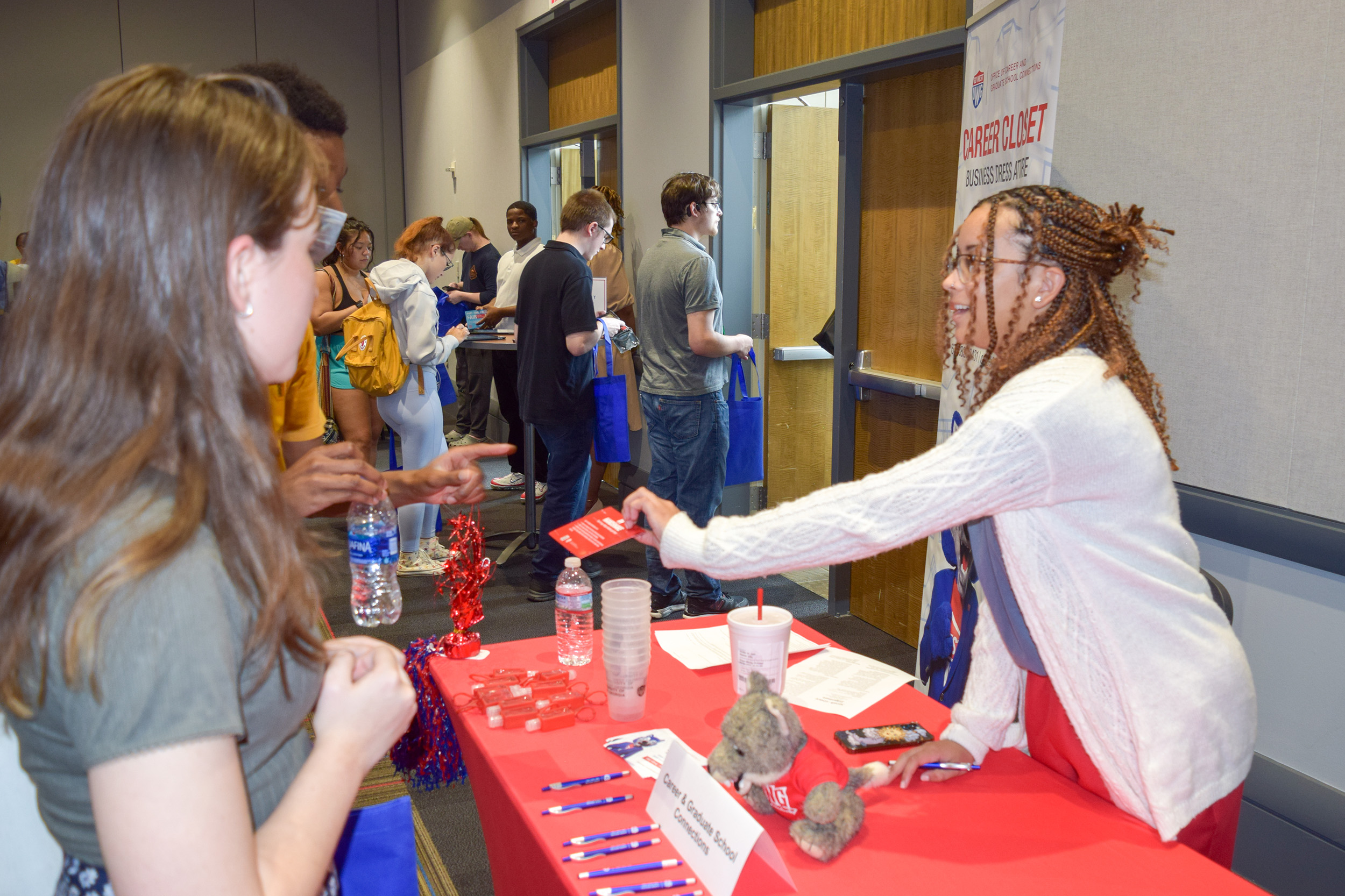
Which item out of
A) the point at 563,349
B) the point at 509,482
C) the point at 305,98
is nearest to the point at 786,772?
the point at 305,98

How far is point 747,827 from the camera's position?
1.00m

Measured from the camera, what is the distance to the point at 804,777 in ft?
3.69

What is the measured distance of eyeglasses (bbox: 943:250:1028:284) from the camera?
→ 1371mm

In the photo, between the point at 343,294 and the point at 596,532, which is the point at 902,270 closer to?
the point at 596,532

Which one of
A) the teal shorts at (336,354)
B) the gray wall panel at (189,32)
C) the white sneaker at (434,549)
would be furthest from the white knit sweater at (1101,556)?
the gray wall panel at (189,32)

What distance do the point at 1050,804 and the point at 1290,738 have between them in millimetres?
1292

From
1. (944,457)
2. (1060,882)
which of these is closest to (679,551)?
(944,457)

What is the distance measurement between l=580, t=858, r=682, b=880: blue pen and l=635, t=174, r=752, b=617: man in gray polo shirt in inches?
103

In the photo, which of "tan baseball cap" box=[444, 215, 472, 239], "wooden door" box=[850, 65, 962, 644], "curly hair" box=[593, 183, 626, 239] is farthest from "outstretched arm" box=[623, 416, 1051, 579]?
"tan baseball cap" box=[444, 215, 472, 239]

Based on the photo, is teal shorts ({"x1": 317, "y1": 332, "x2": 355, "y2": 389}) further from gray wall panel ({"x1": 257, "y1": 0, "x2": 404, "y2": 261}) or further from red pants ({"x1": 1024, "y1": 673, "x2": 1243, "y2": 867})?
gray wall panel ({"x1": 257, "y1": 0, "x2": 404, "y2": 261})

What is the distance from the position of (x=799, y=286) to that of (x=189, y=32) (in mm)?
8048

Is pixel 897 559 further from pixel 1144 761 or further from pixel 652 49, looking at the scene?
pixel 652 49

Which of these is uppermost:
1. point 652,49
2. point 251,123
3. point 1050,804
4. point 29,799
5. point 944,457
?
point 652,49

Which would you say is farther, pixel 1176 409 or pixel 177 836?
pixel 1176 409
